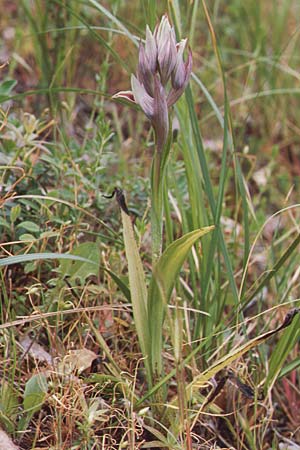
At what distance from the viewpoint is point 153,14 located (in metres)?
1.28

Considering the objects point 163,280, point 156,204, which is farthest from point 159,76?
point 163,280

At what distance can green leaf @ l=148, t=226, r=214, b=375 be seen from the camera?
114cm

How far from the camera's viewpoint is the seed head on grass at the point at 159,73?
43.9 inches

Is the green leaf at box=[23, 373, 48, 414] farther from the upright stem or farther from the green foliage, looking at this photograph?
the upright stem

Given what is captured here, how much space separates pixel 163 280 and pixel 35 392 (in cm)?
30

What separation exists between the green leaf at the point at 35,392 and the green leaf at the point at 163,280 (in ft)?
0.64

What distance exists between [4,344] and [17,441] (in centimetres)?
18

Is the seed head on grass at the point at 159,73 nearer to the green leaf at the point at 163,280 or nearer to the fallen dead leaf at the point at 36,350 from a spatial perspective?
the green leaf at the point at 163,280

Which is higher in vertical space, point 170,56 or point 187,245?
point 170,56

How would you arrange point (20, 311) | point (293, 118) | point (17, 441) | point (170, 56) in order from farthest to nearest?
point (293, 118)
point (20, 311)
point (17, 441)
point (170, 56)

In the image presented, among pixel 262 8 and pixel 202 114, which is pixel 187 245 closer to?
pixel 202 114

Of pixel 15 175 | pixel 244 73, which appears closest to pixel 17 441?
pixel 15 175

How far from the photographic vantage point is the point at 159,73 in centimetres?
114

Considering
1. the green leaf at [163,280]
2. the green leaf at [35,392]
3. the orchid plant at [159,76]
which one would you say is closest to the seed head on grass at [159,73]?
the orchid plant at [159,76]
